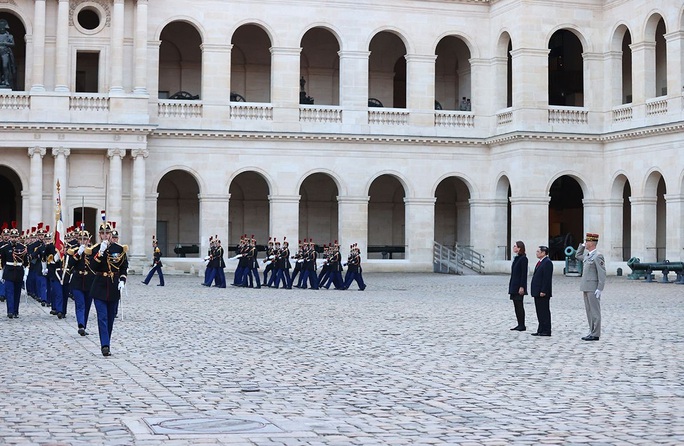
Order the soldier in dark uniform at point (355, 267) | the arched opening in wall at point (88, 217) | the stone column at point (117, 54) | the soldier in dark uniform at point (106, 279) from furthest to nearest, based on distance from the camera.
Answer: the arched opening in wall at point (88, 217), the stone column at point (117, 54), the soldier in dark uniform at point (355, 267), the soldier in dark uniform at point (106, 279)

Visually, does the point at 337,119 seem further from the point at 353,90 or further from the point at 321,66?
the point at 321,66

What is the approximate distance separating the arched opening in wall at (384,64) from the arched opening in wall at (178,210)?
29.8 feet

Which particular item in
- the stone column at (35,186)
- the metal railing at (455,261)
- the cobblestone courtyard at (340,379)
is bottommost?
the cobblestone courtyard at (340,379)

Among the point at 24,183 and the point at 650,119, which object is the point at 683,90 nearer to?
the point at 650,119

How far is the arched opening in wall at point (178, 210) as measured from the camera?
48.7 m

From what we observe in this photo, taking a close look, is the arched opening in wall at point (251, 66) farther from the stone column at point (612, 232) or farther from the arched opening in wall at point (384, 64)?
the stone column at point (612, 232)

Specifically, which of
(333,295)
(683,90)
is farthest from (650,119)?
(333,295)

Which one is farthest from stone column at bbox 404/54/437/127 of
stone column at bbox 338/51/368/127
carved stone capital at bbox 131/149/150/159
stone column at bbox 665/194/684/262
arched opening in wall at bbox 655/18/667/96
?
carved stone capital at bbox 131/149/150/159

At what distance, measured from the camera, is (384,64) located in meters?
50.5

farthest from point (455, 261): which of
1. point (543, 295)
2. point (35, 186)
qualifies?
point (543, 295)

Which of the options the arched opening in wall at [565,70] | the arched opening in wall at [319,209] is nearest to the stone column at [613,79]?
the arched opening in wall at [565,70]

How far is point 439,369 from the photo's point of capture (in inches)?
559

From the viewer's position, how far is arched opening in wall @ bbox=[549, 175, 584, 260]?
51.0 m

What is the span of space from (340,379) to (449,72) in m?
38.9
